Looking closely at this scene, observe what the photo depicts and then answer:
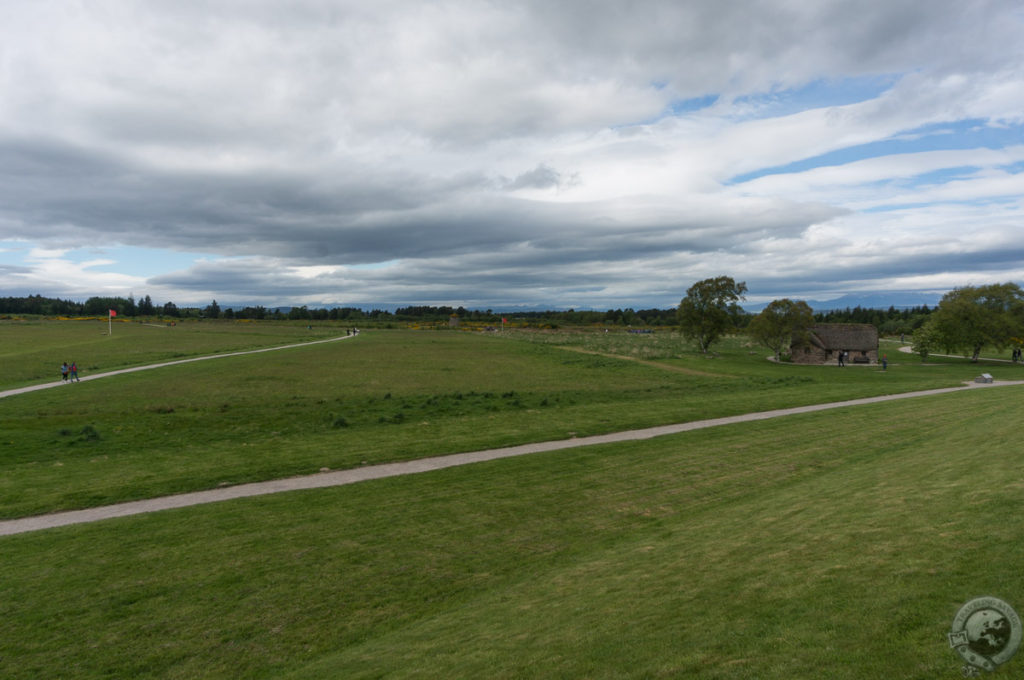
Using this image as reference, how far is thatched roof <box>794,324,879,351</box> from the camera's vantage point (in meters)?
70.3

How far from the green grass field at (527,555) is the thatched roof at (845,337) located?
51.9 meters

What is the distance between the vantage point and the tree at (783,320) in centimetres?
7206

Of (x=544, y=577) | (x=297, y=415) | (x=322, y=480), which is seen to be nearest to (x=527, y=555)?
(x=544, y=577)

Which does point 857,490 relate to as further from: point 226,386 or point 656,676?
point 226,386

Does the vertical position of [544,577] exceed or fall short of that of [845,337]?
it falls short

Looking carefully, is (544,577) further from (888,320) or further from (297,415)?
(888,320)

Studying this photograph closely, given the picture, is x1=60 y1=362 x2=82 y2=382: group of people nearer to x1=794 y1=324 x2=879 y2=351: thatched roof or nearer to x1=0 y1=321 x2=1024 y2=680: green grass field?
x1=0 y1=321 x2=1024 y2=680: green grass field

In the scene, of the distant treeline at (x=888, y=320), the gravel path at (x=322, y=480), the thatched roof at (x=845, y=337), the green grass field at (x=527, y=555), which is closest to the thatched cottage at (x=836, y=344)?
the thatched roof at (x=845, y=337)

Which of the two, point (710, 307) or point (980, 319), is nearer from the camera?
point (980, 319)

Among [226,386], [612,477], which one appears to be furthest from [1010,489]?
[226,386]

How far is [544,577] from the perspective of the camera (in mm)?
10234
